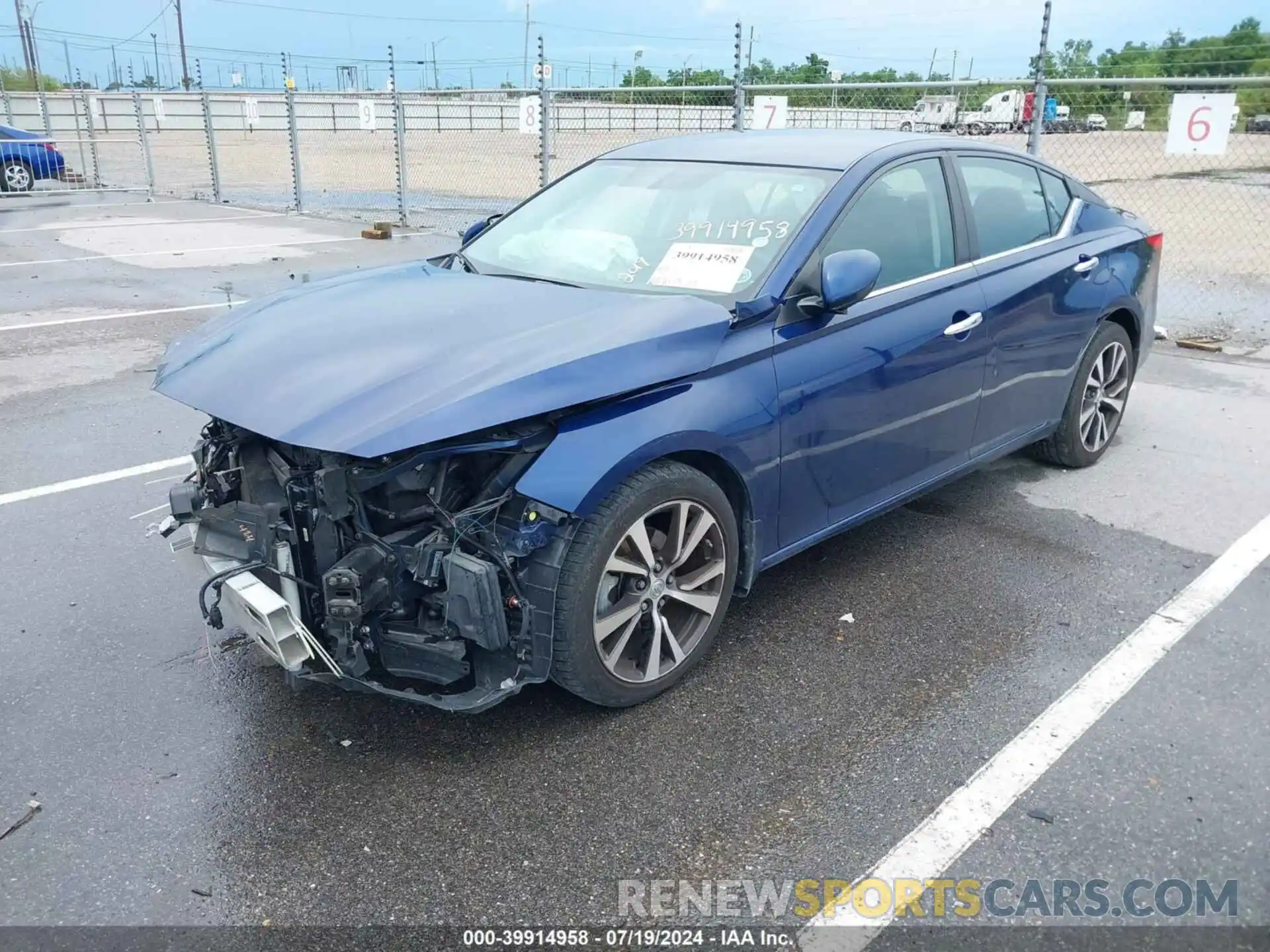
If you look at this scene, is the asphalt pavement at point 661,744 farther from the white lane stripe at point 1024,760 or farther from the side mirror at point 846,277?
the side mirror at point 846,277

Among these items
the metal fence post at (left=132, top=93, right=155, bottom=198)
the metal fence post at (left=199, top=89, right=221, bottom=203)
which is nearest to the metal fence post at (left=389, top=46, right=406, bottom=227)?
the metal fence post at (left=199, top=89, right=221, bottom=203)

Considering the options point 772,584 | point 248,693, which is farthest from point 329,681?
point 772,584

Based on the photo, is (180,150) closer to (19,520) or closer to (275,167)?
(275,167)

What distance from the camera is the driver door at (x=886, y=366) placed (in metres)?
3.61

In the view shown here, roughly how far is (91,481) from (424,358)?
3.01m

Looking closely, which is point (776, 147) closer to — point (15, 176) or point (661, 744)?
point (661, 744)

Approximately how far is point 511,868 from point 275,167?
2751 centimetres

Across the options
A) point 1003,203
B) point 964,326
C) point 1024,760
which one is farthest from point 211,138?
point 1024,760

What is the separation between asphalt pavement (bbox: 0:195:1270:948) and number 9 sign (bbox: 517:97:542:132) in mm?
8772

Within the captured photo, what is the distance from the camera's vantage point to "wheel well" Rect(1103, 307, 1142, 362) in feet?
17.7

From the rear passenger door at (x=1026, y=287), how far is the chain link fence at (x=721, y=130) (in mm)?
373

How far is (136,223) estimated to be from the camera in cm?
1577

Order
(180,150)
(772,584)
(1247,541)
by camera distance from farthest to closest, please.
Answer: (180,150) → (1247,541) → (772,584)

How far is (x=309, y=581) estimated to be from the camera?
9.87 ft
